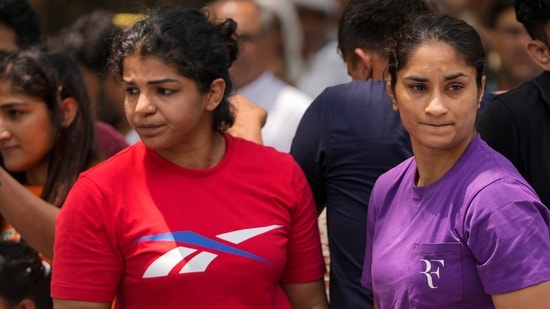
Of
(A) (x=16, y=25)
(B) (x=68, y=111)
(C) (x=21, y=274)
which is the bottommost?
(C) (x=21, y=274)

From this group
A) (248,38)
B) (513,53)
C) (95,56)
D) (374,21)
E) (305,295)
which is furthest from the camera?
(513,53)

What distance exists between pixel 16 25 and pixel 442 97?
8.83ft

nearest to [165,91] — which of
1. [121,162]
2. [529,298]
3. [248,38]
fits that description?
[121,162]

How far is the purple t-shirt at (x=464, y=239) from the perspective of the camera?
10.2ft

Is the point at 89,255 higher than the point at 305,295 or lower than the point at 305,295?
higher

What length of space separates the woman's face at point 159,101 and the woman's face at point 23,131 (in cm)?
79

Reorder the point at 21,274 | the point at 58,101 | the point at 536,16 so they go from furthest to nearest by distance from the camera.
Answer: the point at 58,101 < the point at 21,274 < the point at 536,16

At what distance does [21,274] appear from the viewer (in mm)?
4352

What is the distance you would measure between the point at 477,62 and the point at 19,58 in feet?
6.30

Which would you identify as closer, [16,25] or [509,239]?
[509,239]

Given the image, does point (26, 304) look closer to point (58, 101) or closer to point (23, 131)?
point (23, 131)

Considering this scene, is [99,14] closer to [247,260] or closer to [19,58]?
[19,58]

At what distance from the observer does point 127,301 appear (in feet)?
11.9

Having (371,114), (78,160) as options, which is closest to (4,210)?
(78,160)
